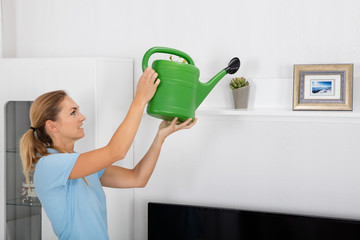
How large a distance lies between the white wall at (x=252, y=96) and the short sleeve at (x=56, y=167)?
673 mm

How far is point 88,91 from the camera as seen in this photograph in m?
1.91

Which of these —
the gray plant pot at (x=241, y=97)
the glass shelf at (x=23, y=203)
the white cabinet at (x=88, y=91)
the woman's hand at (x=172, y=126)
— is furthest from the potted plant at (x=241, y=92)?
the glass shelf at (x=23, y=203)

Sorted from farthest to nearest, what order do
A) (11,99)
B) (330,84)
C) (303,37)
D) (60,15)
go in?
(60,15), (11,99), (303,37), (330,84)

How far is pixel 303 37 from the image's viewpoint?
1.91 m

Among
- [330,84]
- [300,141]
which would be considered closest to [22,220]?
[300,141]

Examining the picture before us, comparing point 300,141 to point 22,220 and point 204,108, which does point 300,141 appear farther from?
point 22,220

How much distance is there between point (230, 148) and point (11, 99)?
988 millimetres

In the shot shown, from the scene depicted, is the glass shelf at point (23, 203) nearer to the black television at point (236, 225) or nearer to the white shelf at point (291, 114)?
the black television at point (236, 225)

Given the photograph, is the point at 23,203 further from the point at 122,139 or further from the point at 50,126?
the point at 122,139

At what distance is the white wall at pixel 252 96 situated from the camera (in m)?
1.89

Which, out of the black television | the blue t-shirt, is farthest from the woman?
the black television

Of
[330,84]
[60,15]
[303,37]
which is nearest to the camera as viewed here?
[330,84]

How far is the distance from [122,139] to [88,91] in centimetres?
52

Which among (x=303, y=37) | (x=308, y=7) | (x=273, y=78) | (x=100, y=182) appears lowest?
(x=100, y=182)
